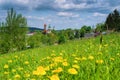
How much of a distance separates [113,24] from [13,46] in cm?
2632

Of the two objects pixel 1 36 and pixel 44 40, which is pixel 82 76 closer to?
pixel 1 36

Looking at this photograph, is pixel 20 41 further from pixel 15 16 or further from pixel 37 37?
pixel 37 37

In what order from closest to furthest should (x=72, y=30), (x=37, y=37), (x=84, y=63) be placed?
(x=84, y=63) → (x=37, y=37) → (x=72, y=30)

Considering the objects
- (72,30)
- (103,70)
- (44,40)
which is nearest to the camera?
(103,70)

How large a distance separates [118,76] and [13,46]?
71168mm

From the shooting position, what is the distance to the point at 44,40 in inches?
4574

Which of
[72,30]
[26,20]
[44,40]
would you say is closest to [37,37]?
[44,40]

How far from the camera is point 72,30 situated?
529 feet

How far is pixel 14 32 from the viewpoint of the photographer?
2911 inches

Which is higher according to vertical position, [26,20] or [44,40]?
[26,20]

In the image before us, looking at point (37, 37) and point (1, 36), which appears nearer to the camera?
point (1, 36)

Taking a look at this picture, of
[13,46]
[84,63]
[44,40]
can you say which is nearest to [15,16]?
[13,46]

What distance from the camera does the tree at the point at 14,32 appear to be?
242ft

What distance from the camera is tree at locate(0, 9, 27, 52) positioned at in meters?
73.7
